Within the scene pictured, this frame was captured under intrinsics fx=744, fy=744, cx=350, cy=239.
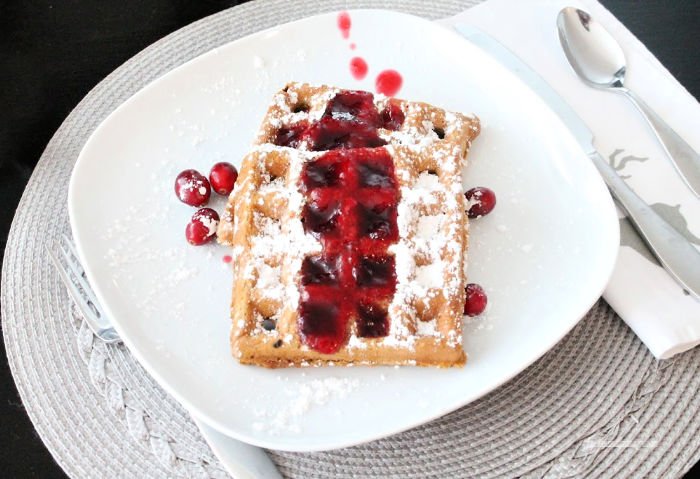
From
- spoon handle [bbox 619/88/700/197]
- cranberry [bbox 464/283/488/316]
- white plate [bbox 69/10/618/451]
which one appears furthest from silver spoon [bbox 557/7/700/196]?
cranberry [bbox 464/283/488/316]

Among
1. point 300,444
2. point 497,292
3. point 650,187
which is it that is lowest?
point 300,444

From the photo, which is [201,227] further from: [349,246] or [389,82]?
[389,82]

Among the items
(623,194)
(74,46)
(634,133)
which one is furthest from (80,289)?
(634,133)

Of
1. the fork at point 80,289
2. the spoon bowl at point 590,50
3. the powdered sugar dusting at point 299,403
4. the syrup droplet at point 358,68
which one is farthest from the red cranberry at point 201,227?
the spoon bowl at point 590,50

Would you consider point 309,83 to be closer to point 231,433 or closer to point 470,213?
point 470,213

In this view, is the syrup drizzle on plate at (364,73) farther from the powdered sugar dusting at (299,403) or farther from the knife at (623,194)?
the powdered sugar dusting at (299,403)

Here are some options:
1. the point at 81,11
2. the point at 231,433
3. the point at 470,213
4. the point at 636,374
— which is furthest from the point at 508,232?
the point at 81,11

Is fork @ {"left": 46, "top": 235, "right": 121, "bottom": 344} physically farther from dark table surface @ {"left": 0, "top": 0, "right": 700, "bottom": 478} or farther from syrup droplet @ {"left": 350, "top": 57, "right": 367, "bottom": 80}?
syrup droplet @ {"left": 350, "top": 57, "right": 367, "bottom": 80}
